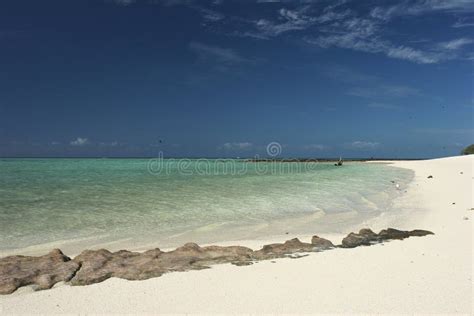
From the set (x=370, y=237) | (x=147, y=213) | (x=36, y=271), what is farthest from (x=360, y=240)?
(x=147, y=213)

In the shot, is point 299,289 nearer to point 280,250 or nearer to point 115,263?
point 280,250

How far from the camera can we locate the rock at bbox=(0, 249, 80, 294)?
5.22m

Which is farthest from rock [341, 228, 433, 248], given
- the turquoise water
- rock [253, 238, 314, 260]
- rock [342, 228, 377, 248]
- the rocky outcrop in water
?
the turquoise water

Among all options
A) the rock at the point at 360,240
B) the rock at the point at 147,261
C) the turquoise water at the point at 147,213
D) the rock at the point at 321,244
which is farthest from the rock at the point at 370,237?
the turquoise water at the point at 147,213

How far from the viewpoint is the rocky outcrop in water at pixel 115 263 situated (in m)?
5.39

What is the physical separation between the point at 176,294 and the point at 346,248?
3.85 meters

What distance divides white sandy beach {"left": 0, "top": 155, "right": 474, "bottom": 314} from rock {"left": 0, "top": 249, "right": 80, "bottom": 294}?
19cm

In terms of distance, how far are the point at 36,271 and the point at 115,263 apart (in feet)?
3.73

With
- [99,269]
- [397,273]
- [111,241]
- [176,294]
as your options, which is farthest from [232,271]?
[111,241]

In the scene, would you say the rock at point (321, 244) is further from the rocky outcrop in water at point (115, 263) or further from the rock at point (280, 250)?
the rock at point (280, 250)

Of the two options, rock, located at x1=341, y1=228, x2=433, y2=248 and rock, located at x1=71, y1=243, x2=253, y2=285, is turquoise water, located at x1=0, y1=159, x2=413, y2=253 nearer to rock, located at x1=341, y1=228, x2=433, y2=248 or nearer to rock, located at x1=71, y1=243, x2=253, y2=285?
rock, located at x1=71, y1=243, x2=253, y2=285

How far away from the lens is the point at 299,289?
506cm

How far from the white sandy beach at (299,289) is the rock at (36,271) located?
0.62 feet

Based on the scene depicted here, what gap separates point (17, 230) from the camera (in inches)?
377
